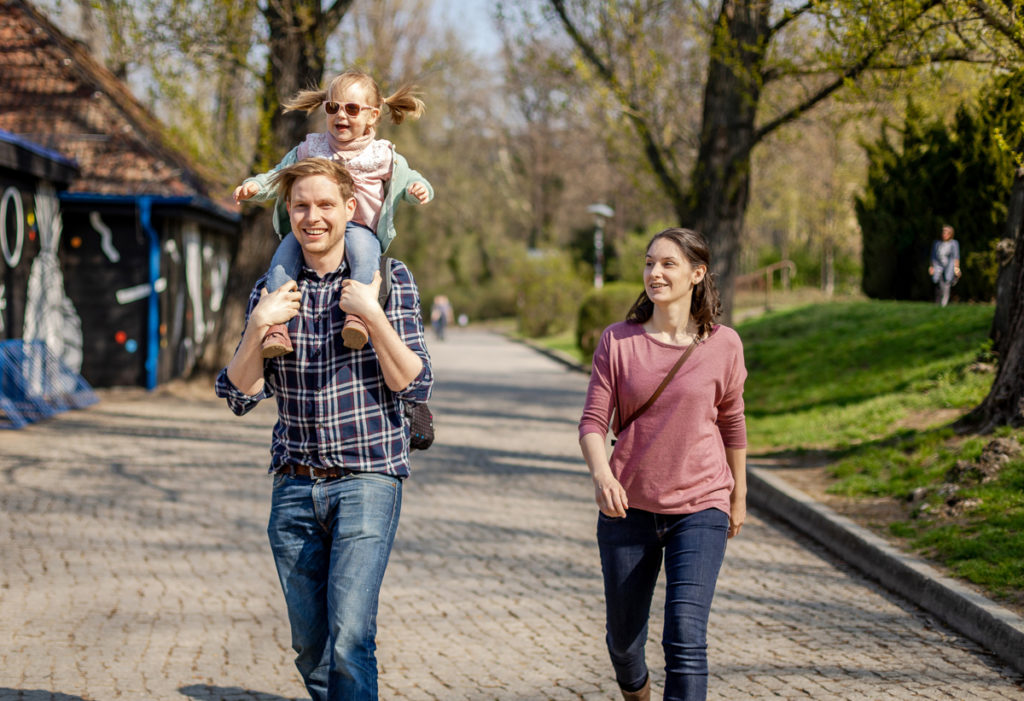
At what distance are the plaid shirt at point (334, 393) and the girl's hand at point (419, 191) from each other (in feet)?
1.72

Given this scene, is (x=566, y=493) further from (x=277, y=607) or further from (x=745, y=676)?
(x=745, y=676)

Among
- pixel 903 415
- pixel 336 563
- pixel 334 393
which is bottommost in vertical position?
pixel 903 415

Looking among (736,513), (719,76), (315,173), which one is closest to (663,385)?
(736,513)

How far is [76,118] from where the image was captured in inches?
678

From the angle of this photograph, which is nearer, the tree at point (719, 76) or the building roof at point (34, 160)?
the tree at point (719, 76)

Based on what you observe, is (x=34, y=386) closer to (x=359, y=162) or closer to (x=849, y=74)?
(x=849, y=74)

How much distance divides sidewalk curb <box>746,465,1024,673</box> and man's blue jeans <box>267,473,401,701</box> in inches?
135

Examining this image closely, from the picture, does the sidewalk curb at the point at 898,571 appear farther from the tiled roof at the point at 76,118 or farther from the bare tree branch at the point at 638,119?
the tiled roof at the point at 76,118

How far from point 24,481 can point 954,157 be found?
57.5 feet

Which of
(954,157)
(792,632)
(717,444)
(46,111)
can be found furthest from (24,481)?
(954,157)

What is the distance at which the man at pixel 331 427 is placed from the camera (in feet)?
10.6

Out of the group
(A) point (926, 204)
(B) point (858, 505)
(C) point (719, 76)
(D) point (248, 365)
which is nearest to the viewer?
(D) point (248, 365)

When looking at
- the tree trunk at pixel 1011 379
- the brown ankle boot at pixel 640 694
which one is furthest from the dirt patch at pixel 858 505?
the brown ankle boot at pixel 640 694

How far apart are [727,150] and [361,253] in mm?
9424
